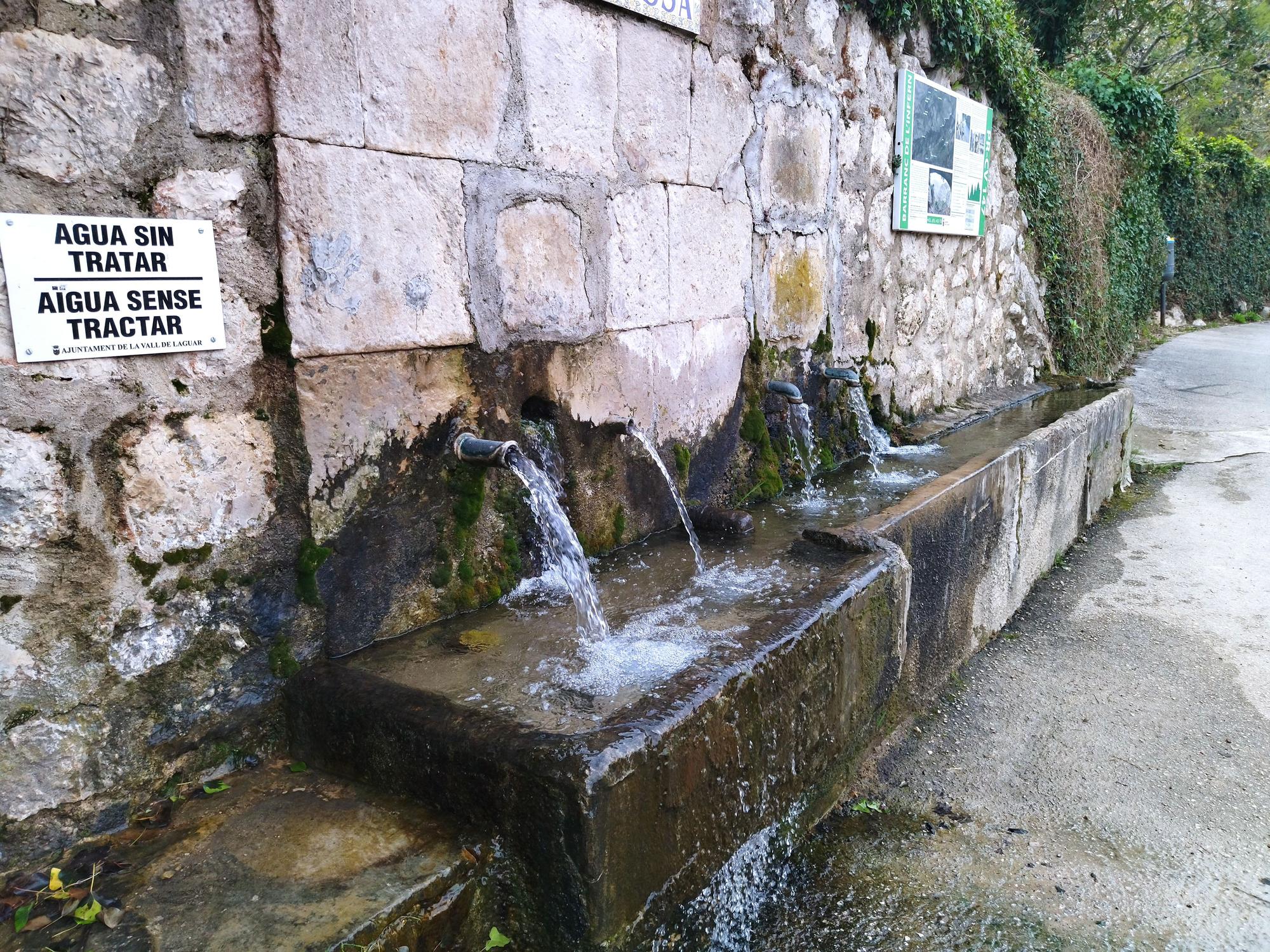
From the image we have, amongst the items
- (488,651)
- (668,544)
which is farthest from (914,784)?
(488,651)

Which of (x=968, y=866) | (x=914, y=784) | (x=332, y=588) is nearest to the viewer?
(x=332, y=588)

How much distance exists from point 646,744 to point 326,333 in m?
1.03

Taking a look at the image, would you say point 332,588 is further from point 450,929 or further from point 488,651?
point 450,929

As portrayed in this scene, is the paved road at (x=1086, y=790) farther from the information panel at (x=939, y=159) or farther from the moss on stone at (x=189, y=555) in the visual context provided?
the information panel at (x=939, y=159)

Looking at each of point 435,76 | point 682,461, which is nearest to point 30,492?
point 435,76

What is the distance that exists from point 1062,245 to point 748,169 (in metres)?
4.45

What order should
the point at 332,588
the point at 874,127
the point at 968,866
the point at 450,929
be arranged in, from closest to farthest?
the point at 450,929 < the point at 332,588 < the point at 968,866 < the point at 874,127

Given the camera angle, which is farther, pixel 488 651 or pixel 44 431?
pixel 488 651

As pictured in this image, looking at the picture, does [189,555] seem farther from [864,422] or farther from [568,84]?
[864,422]

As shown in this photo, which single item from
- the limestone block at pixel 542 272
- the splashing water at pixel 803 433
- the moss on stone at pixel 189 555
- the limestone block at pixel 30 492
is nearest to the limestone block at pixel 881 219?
the splashing water at pixel 803 433

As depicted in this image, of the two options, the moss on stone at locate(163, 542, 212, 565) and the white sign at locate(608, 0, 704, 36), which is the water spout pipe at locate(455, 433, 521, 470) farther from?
the white sign at locate(608, 0, 704, 36)

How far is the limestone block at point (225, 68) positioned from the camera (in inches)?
62.2

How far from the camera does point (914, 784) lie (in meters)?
2.57

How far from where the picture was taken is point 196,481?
66.2 inches
